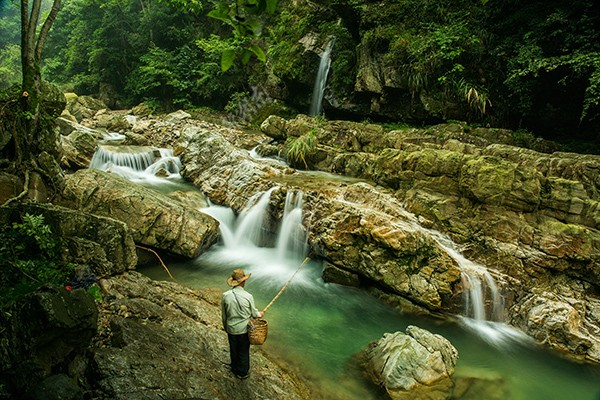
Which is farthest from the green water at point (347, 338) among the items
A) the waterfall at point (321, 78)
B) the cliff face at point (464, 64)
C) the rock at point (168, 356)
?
the waterfall at point (321, 78)

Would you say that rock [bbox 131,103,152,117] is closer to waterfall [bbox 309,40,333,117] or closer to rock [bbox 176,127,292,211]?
rock [bbox 176,127,292,211]

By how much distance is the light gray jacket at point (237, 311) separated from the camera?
3.60 m

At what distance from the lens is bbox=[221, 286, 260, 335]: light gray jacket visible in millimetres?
3600

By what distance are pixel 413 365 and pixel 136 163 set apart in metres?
12.2

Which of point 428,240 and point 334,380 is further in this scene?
point 428,240

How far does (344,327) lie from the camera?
614 cm

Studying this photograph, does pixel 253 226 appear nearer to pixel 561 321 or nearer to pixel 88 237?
pixel 88 237

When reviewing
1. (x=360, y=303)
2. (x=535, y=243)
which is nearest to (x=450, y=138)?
(x=535, y=243)

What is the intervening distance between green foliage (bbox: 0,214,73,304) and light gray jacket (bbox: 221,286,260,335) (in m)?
2.41

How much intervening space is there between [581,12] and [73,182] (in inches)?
620

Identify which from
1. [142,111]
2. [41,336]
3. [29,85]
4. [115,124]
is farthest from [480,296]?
[142,111]

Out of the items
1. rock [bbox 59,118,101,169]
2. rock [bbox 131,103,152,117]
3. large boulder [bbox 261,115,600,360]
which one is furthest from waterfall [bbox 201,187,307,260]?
rock [bbox 131,103,152,117]

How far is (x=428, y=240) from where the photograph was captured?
6855 millimetres

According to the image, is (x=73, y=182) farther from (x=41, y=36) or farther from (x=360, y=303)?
(x=360, y=303)
